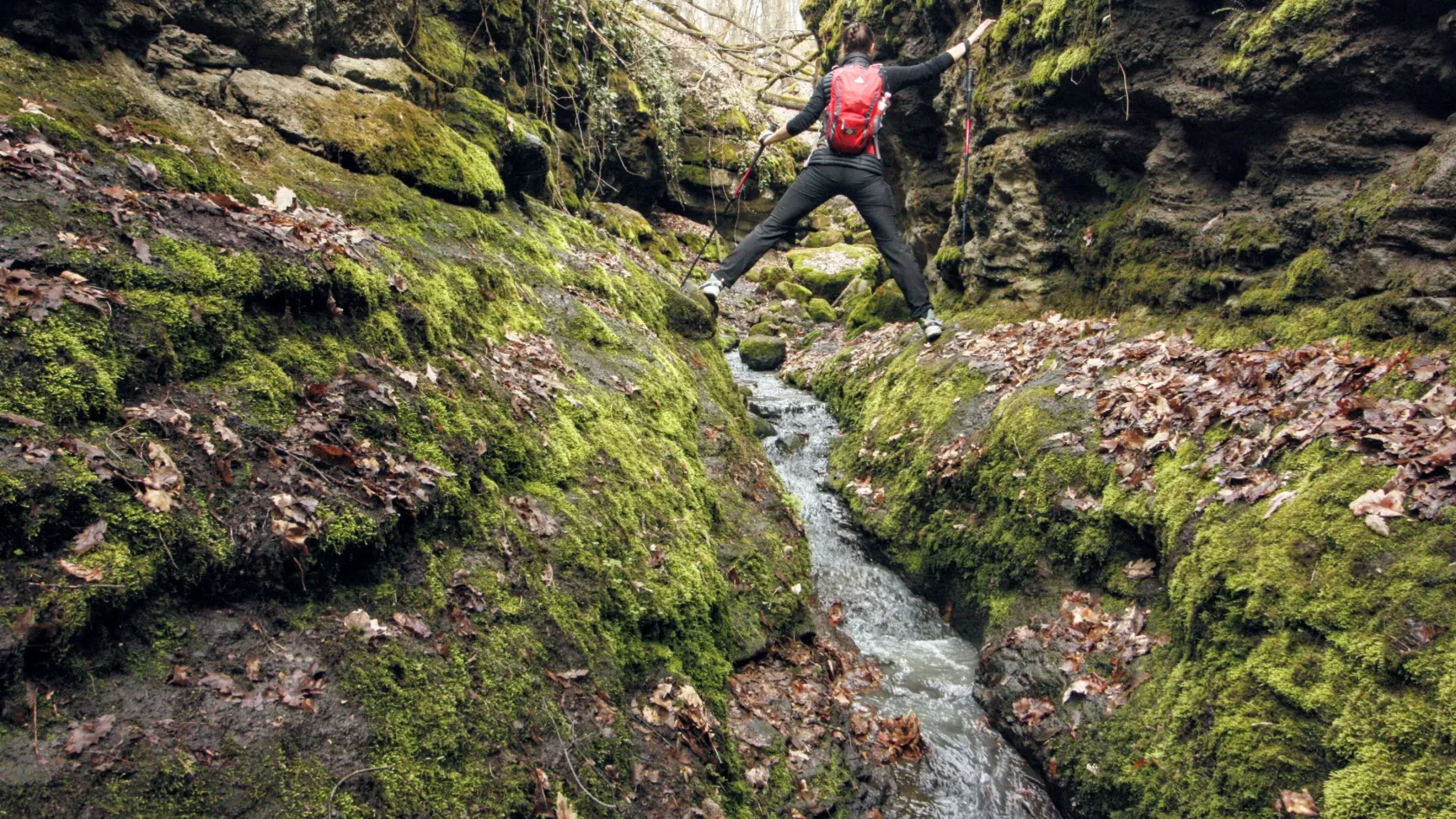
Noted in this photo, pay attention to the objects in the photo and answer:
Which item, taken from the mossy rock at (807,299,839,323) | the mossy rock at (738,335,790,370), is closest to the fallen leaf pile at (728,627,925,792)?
the mossy rock at (738,335,790,370)

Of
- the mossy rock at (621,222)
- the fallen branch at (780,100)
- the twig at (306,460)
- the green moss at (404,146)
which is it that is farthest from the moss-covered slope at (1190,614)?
the fallen branch at (780,100)

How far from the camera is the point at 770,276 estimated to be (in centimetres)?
2089

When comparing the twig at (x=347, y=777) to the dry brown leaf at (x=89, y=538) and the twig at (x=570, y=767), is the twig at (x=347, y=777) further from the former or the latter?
the dry brown leaf at (x=89, y=538)

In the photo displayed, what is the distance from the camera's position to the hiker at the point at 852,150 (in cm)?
733

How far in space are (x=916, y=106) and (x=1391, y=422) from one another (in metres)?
10.3

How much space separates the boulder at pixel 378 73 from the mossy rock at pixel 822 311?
1327cm

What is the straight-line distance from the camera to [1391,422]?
13.0 feet

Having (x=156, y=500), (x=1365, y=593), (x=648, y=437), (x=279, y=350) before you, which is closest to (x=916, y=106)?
(x=648, y=437)

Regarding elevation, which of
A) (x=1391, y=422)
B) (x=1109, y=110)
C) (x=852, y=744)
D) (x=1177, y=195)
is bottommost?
(x=852, y=744)

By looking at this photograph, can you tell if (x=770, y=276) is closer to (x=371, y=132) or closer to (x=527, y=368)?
(x=371, y=132)

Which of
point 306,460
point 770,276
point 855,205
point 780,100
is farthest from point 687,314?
point 780,100

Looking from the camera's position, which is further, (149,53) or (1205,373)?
(1205,373)

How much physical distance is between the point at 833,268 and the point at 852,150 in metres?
13.8

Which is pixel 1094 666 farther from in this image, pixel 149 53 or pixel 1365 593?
pixel 149 53
